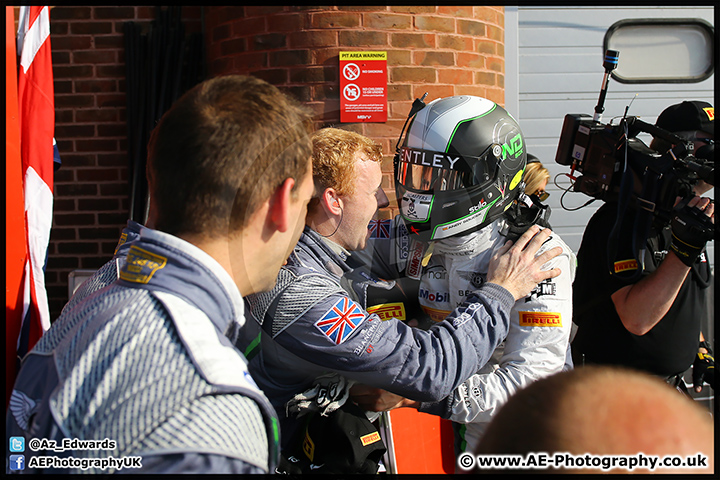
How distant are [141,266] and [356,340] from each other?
0.72 m

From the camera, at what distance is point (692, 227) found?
2021mm

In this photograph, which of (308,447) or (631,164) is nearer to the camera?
(308,447)

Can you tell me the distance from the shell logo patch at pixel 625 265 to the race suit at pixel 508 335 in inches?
17.0

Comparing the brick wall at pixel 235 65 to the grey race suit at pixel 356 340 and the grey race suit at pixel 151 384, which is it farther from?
the grey race suit at pixel 151 384

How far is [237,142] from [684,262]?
1846 millimetres

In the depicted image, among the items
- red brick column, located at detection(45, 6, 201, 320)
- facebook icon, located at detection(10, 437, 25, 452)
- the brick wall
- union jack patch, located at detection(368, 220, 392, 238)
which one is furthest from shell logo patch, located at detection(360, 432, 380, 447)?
red brick column, located at detection(45, 6, 201, 320)

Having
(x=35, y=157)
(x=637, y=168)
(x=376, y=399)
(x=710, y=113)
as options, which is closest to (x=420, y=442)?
(x=376, y=399)

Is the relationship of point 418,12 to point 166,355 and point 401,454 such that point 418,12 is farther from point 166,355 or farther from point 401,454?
point 166,355

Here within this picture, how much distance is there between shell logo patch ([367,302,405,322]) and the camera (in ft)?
6.54

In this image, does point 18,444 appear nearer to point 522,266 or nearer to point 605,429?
point 605,429

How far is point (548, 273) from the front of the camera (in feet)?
5.76

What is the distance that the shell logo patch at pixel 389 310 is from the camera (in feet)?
6.54

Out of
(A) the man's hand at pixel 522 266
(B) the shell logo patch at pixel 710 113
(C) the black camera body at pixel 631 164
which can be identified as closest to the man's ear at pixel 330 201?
(A) the man's hand at pixel 522 266

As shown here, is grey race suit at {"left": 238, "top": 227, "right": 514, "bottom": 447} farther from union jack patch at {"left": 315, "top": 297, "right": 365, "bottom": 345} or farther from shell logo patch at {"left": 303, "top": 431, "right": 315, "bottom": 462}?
shell logo patch at {"left": 303, "top": 431, "right": 315, "bottom": 462}
